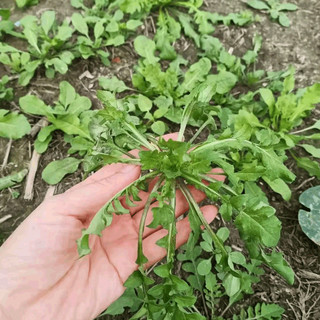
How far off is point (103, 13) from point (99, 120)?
125 cm

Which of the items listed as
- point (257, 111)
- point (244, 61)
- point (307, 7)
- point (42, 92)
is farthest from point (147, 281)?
point (307, 7)

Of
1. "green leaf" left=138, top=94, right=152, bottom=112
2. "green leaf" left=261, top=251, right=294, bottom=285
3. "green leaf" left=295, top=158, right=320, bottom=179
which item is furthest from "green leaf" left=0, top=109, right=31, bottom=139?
"green leaf" left=295, top=158, right=320, bottom=179

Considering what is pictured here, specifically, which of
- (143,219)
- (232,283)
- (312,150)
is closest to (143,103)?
(143,219)

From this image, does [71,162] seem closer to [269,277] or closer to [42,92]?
[42,92]

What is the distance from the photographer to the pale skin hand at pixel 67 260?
1.81 m

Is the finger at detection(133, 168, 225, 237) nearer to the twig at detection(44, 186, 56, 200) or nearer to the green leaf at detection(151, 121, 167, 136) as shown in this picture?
the green leaf at detection(151, 121, 167, 136)

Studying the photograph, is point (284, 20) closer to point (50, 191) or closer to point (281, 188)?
point (281, 188)

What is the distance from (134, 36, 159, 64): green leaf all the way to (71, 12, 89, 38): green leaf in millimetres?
390

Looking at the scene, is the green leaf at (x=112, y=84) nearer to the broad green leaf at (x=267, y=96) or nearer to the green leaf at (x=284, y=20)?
the broad green leaf at (x=267, y=96)

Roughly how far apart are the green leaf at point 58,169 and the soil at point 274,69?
0.21 feet

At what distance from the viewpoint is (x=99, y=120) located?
2.25 meters

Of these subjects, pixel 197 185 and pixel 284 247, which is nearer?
pixel 197 185

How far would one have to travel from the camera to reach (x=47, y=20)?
300 cm

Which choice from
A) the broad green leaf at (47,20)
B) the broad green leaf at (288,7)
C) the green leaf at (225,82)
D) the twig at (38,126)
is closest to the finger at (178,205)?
the green leaf at (225,82)
